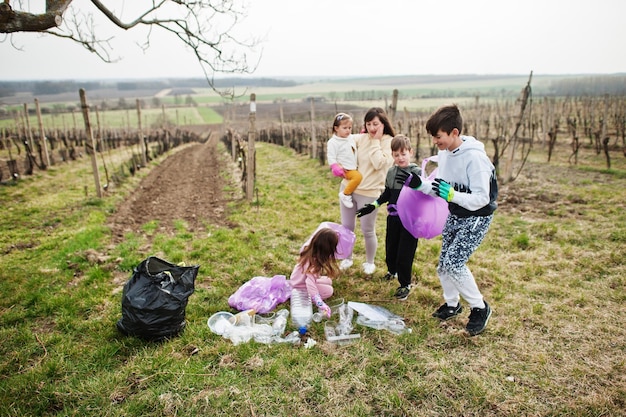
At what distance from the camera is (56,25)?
3381 mm

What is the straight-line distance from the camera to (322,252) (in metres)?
3.37

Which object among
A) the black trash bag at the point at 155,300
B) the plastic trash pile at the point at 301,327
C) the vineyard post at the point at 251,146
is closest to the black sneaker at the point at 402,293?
the plastic trash pile at the point at 301,327

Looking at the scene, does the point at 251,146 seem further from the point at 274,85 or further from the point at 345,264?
the point at 274,85

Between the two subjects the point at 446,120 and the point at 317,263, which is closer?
the point at 446,120

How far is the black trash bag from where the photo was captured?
9.70 feet

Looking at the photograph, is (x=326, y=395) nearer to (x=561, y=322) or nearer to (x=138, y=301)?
(x=138, y=301)

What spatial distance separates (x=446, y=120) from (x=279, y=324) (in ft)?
7.53

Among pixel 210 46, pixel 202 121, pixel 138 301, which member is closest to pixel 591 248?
pixel 138 301

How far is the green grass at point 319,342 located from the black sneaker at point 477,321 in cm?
10

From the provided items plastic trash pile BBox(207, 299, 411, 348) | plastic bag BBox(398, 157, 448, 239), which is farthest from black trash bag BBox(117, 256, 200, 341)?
plastic bag BBox(398, 157, 448, 239)

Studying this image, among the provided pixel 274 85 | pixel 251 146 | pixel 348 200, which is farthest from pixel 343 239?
pixel 274 85

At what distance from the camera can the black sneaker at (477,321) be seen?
318 cm

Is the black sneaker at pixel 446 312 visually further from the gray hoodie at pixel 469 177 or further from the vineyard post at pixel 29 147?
the vineyard post at pixel 29 147

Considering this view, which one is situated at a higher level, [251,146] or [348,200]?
[251,146]
